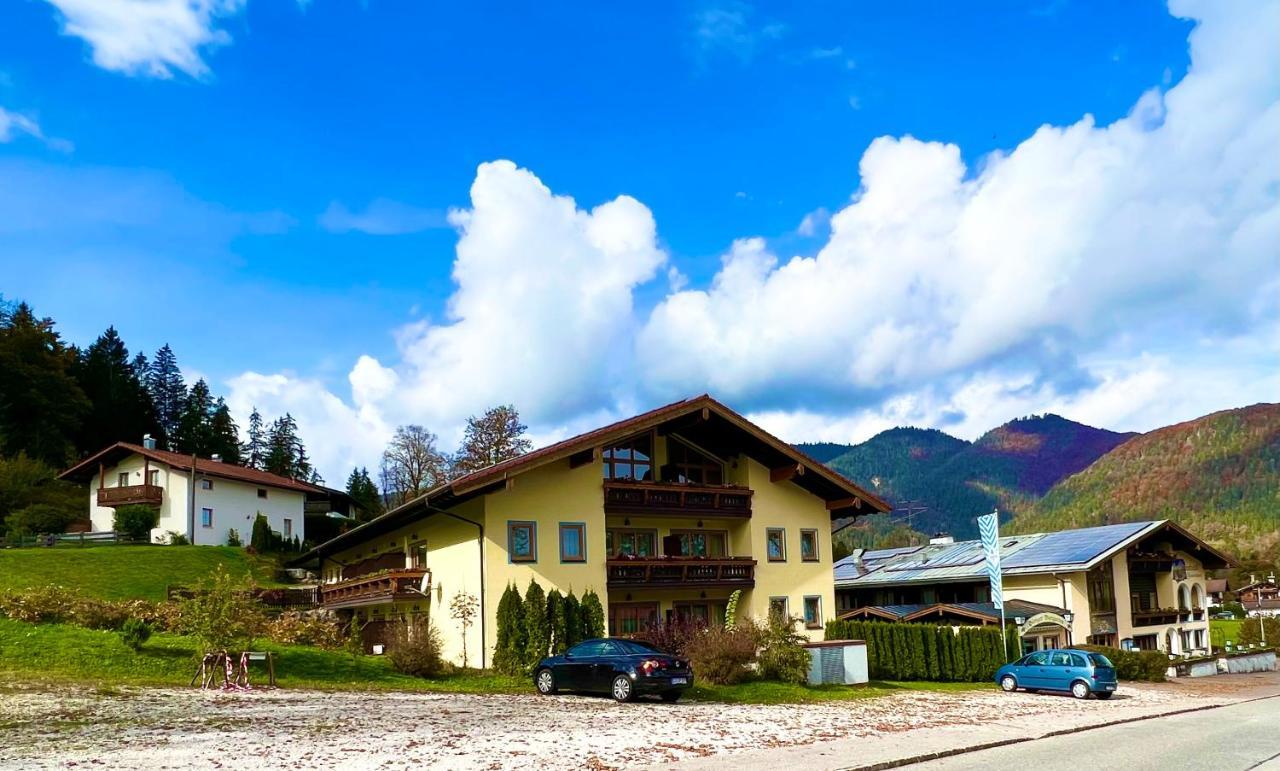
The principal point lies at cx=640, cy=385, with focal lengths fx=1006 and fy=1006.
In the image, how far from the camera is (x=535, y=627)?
99.5 ft

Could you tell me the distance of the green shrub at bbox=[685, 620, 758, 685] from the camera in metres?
27.7

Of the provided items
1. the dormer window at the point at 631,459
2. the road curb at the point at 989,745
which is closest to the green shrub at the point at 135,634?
the dormer window at the point at 631,459

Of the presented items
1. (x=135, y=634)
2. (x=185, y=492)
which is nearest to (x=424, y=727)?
(x=135, y=634)

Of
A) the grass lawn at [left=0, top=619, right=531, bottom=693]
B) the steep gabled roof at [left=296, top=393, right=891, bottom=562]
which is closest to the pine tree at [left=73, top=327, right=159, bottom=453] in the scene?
the steep gabled roof at [left=296, top=393, right=891, bottom=562]

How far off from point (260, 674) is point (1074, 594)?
115ft

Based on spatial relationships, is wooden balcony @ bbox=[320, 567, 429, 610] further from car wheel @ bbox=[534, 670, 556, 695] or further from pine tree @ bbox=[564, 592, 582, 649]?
car wheel @ bbox=[534, 670, 556, 695]

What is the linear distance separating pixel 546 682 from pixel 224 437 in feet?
263

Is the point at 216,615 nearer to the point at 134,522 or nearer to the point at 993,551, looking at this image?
the point at 993,551

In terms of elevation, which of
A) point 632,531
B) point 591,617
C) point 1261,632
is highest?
point 632,531

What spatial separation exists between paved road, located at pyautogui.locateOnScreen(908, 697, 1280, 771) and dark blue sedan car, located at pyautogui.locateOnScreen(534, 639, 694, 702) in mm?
8060

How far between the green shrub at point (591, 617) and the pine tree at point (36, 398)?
185ft

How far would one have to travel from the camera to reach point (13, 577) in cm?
4250

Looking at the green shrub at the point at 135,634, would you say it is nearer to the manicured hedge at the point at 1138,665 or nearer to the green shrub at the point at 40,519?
the manicured hedge at the point at 1138,665

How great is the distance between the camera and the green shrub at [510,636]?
2992cm
